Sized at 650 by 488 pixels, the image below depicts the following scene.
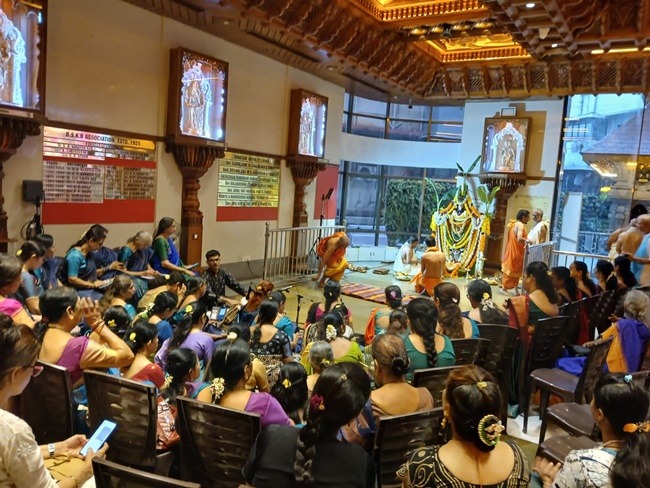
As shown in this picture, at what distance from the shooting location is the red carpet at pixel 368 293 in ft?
26.1

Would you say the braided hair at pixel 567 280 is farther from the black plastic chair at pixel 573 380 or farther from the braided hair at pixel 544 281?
the black plastic chair at pixel 573 380

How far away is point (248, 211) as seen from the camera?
8852 mm

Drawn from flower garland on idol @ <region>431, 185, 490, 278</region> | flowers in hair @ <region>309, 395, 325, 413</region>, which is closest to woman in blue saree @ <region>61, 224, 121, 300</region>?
flowers in hair @ <region>309, 395, 325, 413</region>

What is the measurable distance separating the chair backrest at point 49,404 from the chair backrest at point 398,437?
1.46 metres

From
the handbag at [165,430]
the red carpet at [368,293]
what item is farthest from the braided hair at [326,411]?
the red carpet at [368,293]

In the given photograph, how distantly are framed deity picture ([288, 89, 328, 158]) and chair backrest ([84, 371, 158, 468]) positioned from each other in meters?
7.29

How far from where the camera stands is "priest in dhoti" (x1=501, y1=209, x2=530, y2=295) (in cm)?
905

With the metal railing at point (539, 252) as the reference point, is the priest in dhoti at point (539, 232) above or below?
above

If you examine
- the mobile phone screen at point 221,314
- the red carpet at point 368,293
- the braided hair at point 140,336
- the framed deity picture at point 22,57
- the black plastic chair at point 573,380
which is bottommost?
the red carpet at point 368,293

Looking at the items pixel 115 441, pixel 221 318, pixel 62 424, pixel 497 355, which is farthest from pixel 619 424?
pixel 221 318

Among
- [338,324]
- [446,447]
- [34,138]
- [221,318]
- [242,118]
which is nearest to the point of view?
[446,447]

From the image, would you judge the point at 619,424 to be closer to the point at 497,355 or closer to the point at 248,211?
the point at 497,355

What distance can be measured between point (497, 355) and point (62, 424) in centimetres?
284

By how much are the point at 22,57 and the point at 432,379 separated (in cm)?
508
